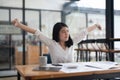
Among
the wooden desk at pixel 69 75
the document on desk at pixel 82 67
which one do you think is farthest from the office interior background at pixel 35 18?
the wooden desk at pixel 69 75

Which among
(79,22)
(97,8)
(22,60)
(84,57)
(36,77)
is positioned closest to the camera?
(36,77)

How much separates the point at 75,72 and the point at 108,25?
7.96 ft

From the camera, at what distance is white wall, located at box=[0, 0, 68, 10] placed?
459 centimetres

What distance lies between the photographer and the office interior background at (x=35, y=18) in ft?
14.9

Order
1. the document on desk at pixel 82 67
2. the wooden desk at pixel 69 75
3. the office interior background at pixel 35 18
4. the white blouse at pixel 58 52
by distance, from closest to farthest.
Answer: the wooden desk at pixel 69 75 < the document on desk at pixel 82 67 < the white blouse at pixel 58 52 < the office interior background at pixel 35 18

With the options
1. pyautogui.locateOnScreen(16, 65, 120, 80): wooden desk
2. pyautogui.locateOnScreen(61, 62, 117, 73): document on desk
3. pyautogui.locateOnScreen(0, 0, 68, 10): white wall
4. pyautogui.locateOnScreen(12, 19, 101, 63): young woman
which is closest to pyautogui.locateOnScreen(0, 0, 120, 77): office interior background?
pyautogui.locateOnScreen(0, 0, 68, 10): white wall

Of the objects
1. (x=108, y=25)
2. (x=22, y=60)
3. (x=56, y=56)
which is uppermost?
(x=108, y=25)

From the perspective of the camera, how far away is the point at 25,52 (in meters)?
4.72

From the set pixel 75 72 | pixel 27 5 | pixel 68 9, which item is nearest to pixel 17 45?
pixel 27 5

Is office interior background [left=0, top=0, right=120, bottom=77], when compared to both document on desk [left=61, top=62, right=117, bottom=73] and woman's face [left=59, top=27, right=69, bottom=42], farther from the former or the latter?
document on desk [left=61, top=62, right=117, bottom=73]

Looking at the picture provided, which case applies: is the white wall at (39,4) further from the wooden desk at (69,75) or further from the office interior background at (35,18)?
the wooden desk at (69,75)

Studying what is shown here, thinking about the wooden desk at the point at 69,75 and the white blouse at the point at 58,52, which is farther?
the white blouse at the point at 58,52

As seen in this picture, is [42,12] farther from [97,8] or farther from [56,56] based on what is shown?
[56,56]

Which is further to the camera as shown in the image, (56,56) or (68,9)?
(68,9)
